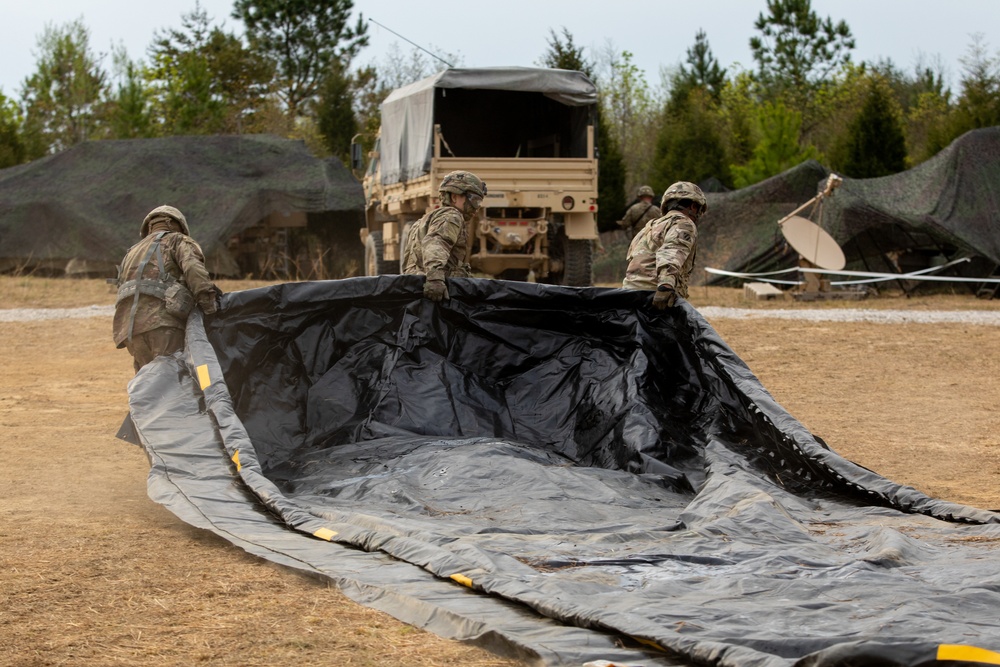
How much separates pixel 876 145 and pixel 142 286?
60.5 feet

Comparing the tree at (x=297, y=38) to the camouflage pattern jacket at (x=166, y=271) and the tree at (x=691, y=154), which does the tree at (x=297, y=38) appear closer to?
the tree at (x=691, y=154)

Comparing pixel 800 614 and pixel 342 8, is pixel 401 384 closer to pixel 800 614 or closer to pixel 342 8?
pixel 800 614

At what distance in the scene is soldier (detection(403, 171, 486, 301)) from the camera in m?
6.41

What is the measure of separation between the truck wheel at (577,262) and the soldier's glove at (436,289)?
7507mm

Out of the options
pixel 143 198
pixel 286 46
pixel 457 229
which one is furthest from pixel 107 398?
pixel 286 46

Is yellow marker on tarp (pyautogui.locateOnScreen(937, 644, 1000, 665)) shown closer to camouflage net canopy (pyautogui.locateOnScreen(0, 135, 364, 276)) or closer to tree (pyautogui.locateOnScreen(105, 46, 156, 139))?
camouflage net canopy (pyautogui.locateOnScreen(0, 135, 364, 276))

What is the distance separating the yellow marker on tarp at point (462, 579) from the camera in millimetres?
3607

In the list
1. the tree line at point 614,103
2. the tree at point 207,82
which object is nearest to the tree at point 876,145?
the tree line at point 614,103

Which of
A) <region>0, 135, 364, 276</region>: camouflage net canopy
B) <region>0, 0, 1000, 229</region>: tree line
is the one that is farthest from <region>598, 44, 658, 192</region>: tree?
<region>0, 135, 364, 276</region>: camouflage net canopy

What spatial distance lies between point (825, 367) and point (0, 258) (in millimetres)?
13503

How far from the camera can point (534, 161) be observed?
13.4 meters

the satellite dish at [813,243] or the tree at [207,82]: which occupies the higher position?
the tree at [207,82]

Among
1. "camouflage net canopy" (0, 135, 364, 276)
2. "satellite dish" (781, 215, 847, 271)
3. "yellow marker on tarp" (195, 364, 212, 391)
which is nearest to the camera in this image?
"yellow marker on tarp" (195, 364, 212, 391)

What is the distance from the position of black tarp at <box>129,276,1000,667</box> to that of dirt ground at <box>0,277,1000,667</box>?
0.65 feet
